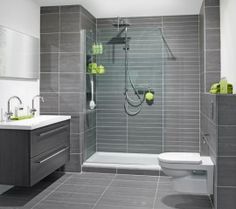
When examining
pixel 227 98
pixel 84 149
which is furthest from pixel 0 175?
pixel 227 98

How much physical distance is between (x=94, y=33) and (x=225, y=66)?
212 centimetres

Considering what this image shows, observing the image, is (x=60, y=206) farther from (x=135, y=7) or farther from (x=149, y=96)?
(x=135, y=7)

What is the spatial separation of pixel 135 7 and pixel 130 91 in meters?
1.28

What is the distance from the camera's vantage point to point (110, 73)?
499cm

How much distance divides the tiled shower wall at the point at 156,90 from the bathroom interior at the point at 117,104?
0.02 m

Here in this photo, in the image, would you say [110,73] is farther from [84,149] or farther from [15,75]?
[15,75]

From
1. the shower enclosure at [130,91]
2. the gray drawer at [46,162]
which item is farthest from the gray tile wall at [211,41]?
the gray drawer at [46,162]

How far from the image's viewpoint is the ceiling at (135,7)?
4230 millimetres

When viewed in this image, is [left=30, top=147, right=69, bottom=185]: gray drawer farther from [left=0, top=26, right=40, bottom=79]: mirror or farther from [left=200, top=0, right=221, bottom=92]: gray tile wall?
[left=200, top=0, right=221, bottom=92]: gray tile wall

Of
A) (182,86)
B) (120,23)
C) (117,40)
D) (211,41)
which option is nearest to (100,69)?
(117,40)

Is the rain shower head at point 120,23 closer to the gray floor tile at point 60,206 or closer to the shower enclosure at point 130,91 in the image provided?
the shower enclosure at point 130,91

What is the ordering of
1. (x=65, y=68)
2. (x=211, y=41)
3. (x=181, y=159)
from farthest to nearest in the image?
(x=65, y=68)
(x=211, y=41)
(x=181, y=159)

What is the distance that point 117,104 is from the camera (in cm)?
511

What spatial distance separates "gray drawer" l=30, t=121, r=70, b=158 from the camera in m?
3.26
